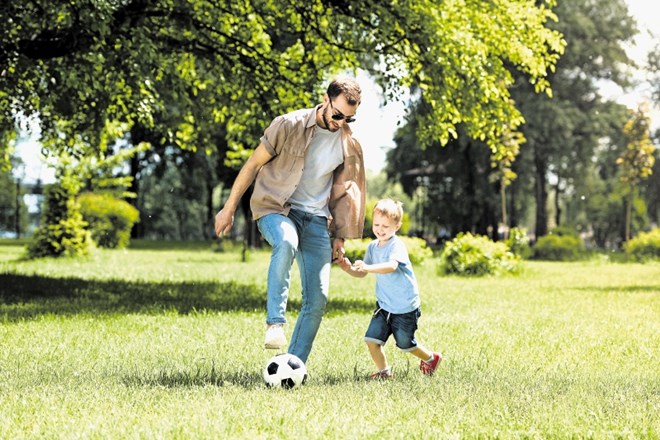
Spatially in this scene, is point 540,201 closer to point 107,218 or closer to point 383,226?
point 107,218


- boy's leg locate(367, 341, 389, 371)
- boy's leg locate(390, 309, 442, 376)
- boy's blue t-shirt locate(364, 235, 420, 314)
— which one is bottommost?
boy's leg locate(367, 341, 389, 371)

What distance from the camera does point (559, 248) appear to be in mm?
41188

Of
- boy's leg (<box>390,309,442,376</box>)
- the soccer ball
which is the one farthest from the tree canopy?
the soccer ball

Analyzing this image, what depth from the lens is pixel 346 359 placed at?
8.05 metres

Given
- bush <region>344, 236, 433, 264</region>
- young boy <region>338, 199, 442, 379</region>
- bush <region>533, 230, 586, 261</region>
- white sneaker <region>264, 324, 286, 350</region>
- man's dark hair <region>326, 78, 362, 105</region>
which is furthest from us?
bush <region>533, 230, 586, 261</region>

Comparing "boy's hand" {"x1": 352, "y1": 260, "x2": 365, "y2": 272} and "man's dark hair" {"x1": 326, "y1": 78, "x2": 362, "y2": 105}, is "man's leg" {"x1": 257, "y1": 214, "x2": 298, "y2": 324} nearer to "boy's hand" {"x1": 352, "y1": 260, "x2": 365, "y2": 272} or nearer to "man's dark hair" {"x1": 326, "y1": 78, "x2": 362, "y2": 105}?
"boy's hand" {"x1": 352, "y1": 260, "x2": 365, "y2": 272}

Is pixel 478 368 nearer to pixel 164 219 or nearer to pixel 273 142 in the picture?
pixel 273 142

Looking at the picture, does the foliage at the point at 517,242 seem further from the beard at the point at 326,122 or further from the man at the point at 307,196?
the beard at the point at 326,122

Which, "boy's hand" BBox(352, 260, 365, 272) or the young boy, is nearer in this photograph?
"boy's hand" BBox(352, 260, 365, 272)

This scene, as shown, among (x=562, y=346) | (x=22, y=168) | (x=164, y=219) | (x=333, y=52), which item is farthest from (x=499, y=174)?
(x=164, y=219)

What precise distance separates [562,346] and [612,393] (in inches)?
Answer: 121

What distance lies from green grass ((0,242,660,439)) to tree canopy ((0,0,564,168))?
3223mm

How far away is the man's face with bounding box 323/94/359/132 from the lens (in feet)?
19.6

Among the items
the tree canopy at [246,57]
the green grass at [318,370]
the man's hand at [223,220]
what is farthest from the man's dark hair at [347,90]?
the tree canopy at [246,57]
